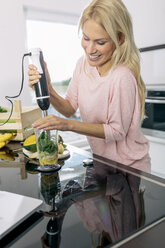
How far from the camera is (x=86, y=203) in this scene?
2.05 feet

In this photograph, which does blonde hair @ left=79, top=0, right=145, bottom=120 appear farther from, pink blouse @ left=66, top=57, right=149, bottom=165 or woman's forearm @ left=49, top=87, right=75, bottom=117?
woman's forearm @ left=49, top=87, right=75, bottom=117

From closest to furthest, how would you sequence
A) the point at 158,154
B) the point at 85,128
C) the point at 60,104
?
the point at 85,128 < the point at 60,104 < the point at 158,154

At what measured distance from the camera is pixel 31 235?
0.50m

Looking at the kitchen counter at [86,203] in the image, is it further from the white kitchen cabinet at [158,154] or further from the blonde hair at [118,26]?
the white kitchen cabinet at [158,154]

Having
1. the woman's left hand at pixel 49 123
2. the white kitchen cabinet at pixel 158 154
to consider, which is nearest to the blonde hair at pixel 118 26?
the woman's left hand at pixel 49 123

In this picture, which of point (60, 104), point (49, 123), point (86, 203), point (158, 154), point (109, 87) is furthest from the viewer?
point (158, 154)

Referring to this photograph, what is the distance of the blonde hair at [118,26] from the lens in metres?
0.98

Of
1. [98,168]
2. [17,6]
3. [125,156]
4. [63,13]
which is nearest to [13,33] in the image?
[17,6]

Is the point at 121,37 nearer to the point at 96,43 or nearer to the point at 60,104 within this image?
the point at 96,43

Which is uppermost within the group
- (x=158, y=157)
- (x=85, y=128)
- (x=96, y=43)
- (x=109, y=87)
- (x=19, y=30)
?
(x=19, y=30)

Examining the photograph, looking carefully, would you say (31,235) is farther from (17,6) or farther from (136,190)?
(17,6)

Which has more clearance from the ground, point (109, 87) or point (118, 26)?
point (118, 26)

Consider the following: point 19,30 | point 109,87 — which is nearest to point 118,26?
point 109,87

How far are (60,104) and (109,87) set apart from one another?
0.31 meters
